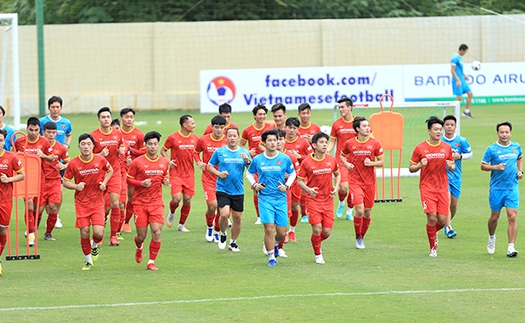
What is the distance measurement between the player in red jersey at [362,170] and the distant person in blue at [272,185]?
1.54m

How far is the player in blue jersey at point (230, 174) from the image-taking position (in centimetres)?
1428

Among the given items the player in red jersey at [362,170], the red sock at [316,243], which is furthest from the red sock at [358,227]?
the red sock at [316,243]

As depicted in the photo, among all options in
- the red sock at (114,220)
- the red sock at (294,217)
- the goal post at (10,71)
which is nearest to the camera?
the red sock at (114,220)

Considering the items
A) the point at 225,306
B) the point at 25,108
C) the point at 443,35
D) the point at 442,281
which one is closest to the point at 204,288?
the point at 225,306

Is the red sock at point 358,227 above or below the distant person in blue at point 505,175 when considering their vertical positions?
below

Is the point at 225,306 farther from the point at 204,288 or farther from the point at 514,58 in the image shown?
the point at 514,58

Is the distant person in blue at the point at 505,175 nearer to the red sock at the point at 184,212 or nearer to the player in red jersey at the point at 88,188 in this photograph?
the red sock at the point at 184,212

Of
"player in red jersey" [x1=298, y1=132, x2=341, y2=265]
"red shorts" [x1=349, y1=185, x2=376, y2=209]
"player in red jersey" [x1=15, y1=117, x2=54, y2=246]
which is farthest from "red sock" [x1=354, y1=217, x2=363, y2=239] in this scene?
"player in red jersey" [x1=15, y1=117, x2=54, y2=246]

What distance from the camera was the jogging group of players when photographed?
527 inches

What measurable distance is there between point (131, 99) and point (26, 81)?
158 inches

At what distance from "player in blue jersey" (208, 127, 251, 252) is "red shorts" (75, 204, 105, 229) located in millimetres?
1767

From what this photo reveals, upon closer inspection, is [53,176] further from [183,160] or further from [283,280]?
[283,280]

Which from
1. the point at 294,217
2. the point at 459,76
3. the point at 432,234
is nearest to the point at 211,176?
the point at 294,217

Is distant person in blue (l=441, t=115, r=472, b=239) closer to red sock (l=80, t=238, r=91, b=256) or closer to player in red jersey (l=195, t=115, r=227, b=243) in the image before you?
player in red jersey (l=195, t=115, r=227, b=243)
